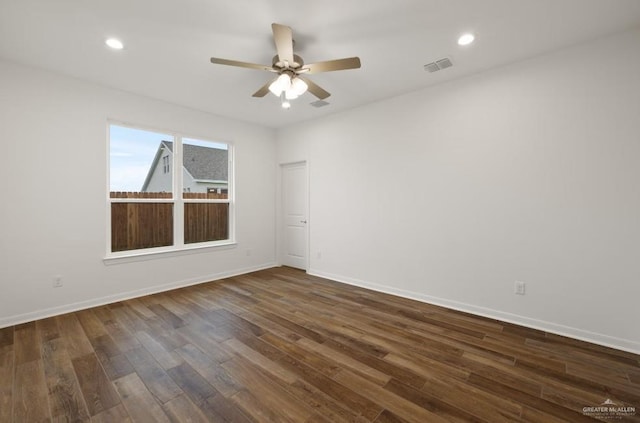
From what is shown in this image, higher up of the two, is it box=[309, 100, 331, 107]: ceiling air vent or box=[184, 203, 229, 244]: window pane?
box=[309, 100, 331, 107]: ceiling air vent

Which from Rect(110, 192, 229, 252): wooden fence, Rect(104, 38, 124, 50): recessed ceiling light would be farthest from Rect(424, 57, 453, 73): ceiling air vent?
Rect(110, 192, 229, 252): wooden fence

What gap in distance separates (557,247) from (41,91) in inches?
233

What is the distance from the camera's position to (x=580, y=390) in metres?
1.92

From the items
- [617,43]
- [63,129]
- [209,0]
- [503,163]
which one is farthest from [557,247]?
[63,129]

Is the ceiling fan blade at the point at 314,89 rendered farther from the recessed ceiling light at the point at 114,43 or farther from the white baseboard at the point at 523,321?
the white baseboard at the point at 523,321

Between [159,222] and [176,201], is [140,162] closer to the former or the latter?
[176,201]

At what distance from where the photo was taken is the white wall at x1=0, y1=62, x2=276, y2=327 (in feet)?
9.73

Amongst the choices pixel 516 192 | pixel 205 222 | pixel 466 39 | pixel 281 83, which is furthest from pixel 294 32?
pixel 205 222

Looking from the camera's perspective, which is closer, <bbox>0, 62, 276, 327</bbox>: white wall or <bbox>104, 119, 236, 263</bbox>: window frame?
<bbox>0, 62, 276, 327</bbox>: white wall

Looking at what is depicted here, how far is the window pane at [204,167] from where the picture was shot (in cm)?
445

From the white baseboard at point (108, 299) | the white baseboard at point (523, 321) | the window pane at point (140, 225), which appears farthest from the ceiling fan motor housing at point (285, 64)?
the white baseboard at point (108, 299)

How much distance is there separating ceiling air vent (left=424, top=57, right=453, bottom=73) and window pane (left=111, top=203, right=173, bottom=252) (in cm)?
411

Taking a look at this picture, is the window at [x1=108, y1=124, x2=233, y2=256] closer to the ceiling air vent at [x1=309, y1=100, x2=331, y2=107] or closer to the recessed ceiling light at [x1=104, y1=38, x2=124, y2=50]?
the recessed ceiling light at [x1=104, y1=38, x2=124, y2=50]

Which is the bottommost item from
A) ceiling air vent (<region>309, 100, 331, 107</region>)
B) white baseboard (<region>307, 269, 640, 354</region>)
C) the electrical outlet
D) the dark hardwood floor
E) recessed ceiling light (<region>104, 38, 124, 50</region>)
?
the dark hardwood floor
